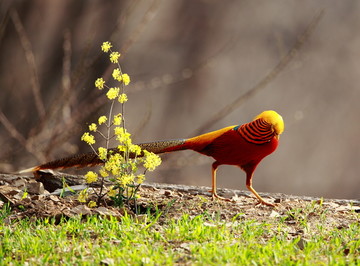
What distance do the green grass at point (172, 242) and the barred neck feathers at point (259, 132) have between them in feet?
2.28

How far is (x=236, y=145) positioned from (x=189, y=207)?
634mm

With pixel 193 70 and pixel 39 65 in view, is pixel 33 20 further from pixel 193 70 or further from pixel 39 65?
pixel 193 70

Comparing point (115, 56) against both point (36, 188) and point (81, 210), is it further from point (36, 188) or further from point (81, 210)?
point (36, 188)

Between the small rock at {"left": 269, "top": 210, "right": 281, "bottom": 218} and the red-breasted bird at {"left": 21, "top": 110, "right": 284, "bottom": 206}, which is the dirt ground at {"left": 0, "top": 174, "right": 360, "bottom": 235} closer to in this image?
the small rock at {"left": 269, "top": 210, "right": 281, "bottom": 218}

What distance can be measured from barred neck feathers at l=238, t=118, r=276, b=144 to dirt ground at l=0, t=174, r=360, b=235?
576 millimetres

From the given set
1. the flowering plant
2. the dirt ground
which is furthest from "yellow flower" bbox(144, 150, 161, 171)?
the dirt ground

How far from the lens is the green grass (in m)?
3.58

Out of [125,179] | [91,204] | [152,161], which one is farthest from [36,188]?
[152,161]

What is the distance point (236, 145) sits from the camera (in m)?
4.95

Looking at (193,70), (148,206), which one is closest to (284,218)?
(148,206)

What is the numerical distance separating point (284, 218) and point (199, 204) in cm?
75

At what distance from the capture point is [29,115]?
7660 millimetres

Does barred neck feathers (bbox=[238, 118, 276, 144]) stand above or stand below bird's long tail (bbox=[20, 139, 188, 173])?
above

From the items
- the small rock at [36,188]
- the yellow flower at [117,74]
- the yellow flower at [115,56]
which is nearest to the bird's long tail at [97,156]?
the small rock at [36,188]
